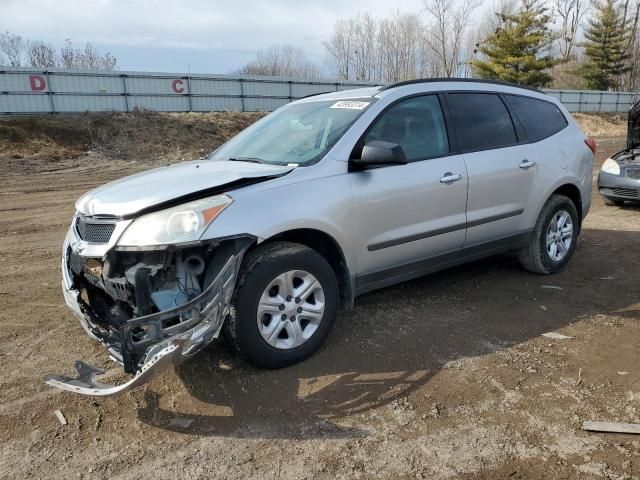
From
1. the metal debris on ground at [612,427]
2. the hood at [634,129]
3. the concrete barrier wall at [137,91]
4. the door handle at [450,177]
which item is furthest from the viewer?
the concrete barrier wall at [137,91]

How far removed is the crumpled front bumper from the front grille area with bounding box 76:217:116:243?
24.5 inches

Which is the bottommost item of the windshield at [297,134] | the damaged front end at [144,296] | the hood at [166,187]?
the damaged front end at [144,296]

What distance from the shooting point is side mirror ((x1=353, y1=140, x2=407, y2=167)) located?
12.1 feet

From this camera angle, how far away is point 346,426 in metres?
2.98

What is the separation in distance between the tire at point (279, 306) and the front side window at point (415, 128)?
1.07 m

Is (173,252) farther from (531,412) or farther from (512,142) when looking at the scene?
(512,142)

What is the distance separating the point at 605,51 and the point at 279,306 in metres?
56.2

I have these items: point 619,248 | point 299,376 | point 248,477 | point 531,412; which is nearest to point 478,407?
point 531,412

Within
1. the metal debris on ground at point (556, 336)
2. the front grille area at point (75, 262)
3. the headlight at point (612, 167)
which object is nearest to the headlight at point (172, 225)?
the front grille area at point (75, 262)

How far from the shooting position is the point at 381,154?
368cm

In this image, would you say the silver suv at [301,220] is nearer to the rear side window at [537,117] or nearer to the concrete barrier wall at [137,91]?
the rear side window at [537,117]

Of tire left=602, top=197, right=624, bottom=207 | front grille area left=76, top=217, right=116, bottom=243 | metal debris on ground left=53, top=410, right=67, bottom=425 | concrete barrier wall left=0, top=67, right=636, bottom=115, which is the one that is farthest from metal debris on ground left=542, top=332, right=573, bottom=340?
concrete barrier wall left=0, top=67, right=636, bottom=115

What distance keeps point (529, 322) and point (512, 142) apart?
1673 millimetres

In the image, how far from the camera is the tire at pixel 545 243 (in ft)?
17.4
